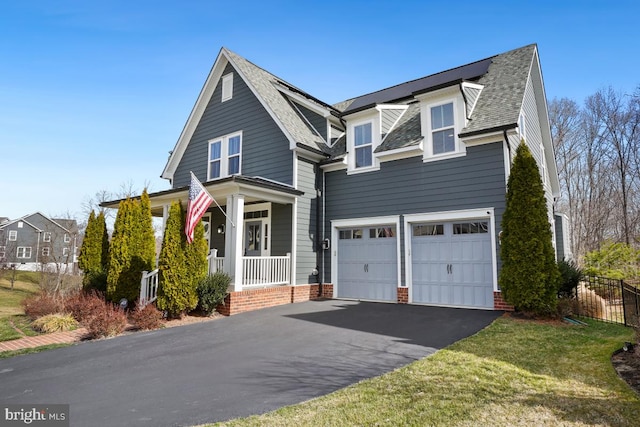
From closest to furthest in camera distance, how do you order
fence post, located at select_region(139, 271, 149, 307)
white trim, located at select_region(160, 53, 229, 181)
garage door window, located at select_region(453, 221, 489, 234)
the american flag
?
the american flag
fence post, located at select_region(139, 271, 149, 307)
garage door window, located at select_region(453, 221, 489, 234)
white trim, located at select_region(160, 53, 229, 181)

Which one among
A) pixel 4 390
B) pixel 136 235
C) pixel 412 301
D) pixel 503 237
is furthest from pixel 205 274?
pixel 503 237

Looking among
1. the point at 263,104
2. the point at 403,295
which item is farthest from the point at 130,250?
the point at 403,295

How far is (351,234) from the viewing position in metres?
12.5

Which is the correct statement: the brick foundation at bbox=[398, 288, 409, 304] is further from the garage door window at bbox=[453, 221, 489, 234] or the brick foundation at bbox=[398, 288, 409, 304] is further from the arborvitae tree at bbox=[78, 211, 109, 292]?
the arborvitae tree at bbox=[78, 211, 109, 292]

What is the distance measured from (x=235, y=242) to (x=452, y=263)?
634 centimetres

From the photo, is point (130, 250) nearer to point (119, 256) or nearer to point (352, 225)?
point (119, 256)

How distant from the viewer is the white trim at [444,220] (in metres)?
9.59

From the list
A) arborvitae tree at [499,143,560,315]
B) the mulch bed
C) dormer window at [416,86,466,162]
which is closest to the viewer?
the mulch bed

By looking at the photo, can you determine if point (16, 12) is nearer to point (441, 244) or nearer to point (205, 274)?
point (205, 274)

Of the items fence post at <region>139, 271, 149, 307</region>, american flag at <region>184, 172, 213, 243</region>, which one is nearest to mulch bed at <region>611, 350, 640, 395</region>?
american flag at <region>184, 172, 213, 243</region>

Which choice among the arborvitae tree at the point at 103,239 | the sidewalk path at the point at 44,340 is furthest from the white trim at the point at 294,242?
the arborvitae tree at the point at 103,239

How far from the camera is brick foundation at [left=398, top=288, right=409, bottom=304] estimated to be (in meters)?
10.9

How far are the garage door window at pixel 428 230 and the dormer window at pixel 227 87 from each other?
9.18 m

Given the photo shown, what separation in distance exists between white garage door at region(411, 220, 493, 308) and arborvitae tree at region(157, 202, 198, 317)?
257 inches
